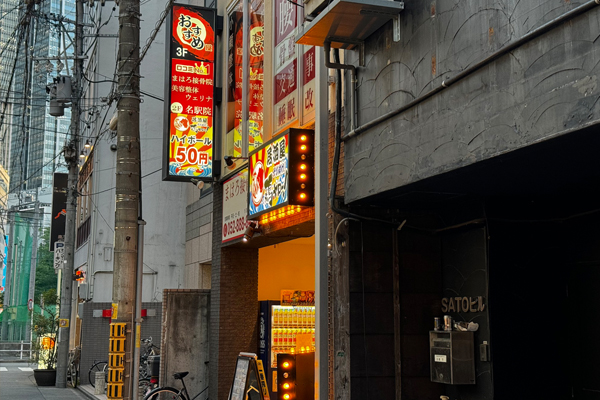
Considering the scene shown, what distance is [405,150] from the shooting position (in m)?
7.96

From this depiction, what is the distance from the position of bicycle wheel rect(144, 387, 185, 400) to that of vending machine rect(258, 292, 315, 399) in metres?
2.04

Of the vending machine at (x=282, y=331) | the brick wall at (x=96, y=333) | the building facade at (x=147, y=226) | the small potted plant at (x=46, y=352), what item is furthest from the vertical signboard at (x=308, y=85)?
the small potted plant at (x=46, y=352)

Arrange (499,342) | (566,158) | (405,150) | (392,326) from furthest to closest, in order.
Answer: (392,326), (499,342), (405,150), (566,158)

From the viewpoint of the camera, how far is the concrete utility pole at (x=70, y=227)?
26016 mm

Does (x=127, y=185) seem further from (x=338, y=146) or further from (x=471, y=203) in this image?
(x=471, y=203)

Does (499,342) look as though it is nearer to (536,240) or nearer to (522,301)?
(522,301)

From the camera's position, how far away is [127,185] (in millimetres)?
10906

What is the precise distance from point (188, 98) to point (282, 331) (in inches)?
231

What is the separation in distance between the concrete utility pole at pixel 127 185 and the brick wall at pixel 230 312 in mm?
5084

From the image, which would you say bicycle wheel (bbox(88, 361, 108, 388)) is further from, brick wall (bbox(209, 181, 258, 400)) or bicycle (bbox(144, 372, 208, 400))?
brick wall (bbox(209, 181, 258, 400))

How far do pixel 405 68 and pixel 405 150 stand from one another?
3.27ft

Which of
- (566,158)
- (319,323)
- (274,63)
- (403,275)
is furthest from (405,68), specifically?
(274,63)

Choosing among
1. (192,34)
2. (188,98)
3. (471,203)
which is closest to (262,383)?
(471,203)

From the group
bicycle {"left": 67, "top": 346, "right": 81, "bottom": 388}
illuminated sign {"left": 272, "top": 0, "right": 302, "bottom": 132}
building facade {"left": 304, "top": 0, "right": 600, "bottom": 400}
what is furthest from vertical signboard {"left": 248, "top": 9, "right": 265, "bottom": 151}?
bicycle {"left": 67, "top": 346, "right": 81, "bottom": 388}
